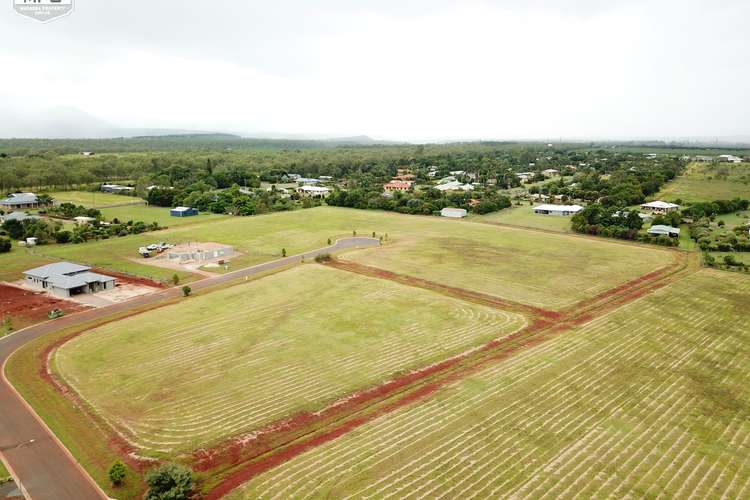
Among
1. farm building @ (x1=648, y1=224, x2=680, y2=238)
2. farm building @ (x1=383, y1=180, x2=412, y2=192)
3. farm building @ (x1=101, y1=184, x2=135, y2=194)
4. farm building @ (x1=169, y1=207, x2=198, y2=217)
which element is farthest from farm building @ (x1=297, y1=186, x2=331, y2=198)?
farm building @ (x1=648, y1=224, x2=680, y2=238)

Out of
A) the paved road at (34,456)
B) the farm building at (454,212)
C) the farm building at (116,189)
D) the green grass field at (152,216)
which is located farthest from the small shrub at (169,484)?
the farm building at (116,189)

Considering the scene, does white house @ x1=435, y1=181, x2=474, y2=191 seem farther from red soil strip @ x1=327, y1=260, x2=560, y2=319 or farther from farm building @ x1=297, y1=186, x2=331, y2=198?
red soil strip @ x1=327, y1=260, x2=560, y2=319

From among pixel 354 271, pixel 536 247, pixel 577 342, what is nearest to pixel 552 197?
pixel 536 247

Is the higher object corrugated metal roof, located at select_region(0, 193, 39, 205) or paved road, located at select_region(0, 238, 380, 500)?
corrugated metal roof, located at select_region(0, 193, 39, 205)

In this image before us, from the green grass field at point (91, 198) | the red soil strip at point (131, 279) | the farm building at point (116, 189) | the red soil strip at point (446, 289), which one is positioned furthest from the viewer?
the farm building at point (116, 189)

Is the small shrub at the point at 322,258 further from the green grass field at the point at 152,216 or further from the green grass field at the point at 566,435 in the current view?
the green grass field at the point at 152,216

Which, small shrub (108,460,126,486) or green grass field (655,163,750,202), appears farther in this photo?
green grass field (655,163,750,202)

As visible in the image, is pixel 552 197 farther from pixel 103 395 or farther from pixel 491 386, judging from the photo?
pixel 103 395
